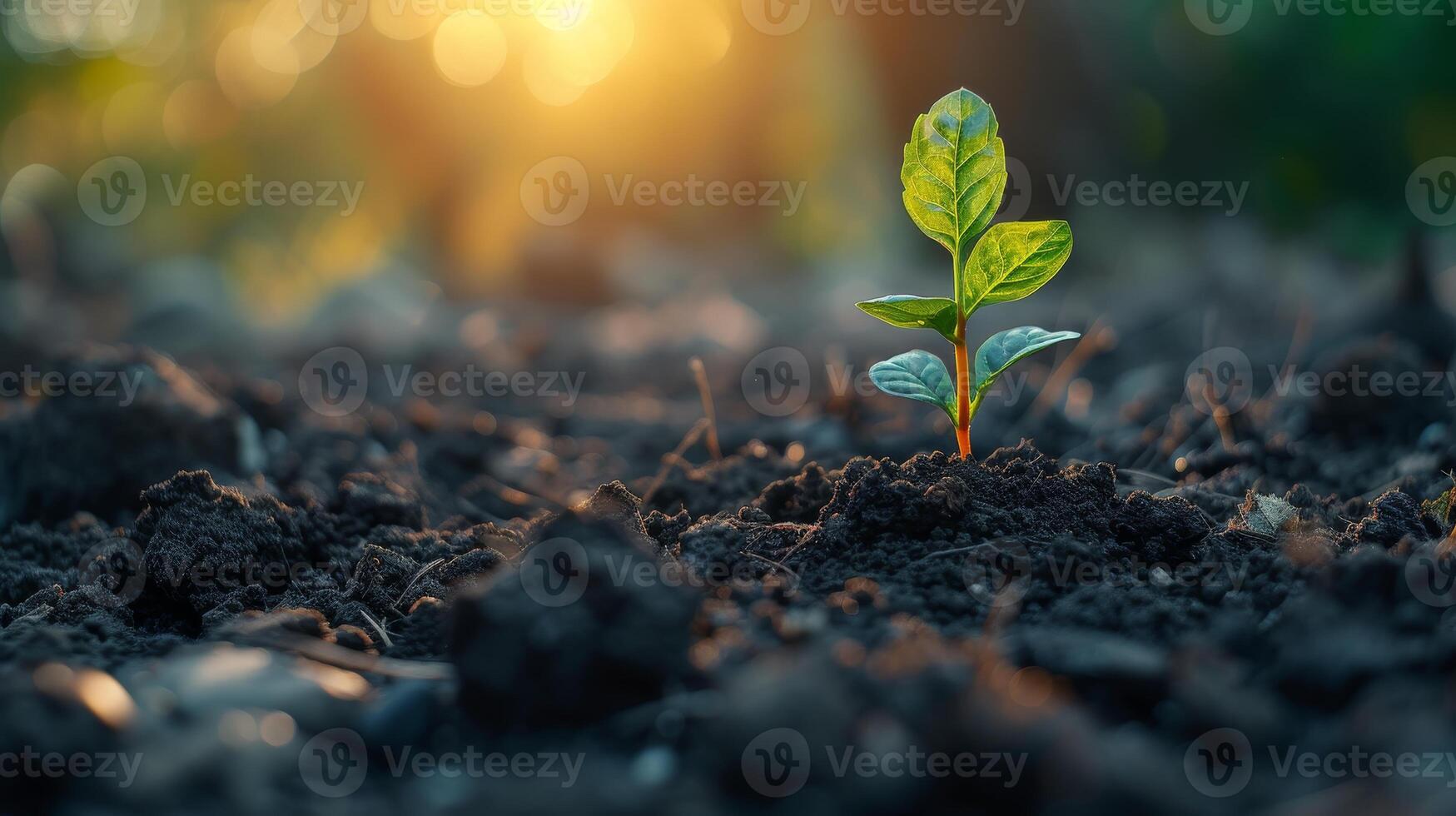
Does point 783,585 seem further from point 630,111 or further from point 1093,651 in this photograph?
point 630,111

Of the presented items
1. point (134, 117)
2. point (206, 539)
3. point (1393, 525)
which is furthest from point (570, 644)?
point (134, 117)

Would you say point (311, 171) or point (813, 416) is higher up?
point (311, 171)

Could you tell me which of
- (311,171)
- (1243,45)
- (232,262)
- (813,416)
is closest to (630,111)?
(311,171)

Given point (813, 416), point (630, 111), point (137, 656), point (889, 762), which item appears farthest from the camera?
point (630, 111)

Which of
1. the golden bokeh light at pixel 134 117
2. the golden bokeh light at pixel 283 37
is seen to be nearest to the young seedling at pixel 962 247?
the golden bokeh light at pixel 283 37

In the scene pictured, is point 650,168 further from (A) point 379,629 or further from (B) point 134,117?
(A) point 379,629

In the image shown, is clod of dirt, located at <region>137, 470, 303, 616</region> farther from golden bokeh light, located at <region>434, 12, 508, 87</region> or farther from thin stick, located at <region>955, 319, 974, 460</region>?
golden bokeh light, located at <region>434, 12, 508, 87</region>
